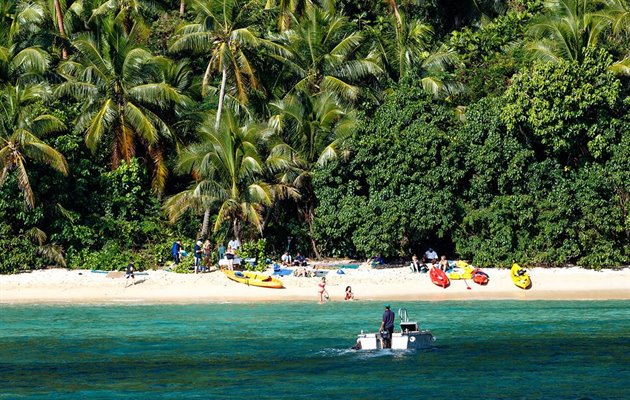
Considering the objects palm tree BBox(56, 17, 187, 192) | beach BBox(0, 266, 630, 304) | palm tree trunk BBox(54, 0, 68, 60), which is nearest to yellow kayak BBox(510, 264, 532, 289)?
beach BBox(0, 266, 630, 304)

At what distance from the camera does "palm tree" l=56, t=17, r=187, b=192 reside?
151ft

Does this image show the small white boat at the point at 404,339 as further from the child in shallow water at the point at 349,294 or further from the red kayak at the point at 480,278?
the red kayak at the point at 480,278

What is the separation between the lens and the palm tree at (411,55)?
165ft

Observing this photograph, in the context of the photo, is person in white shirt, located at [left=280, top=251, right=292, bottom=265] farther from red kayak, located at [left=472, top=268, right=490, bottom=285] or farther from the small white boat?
the small white boat

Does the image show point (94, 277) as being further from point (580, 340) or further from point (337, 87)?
point (580, 340)

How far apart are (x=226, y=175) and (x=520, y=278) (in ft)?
39.9

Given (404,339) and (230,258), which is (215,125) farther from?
(404,339)

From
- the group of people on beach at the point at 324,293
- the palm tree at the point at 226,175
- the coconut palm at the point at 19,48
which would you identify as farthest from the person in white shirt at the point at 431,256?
the coconut palm at the point at 19,48

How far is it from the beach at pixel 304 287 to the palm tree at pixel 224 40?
25.6 ft

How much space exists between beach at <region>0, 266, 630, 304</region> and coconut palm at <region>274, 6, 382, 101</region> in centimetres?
938

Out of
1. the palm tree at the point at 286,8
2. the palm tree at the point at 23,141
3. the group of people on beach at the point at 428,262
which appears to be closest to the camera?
the palm tree at the point at 23,141

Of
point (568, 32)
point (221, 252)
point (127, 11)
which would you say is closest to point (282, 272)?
point (221, 252)

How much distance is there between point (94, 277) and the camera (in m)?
43.4

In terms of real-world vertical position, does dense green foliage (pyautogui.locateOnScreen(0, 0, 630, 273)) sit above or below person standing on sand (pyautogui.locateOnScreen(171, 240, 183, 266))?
above
